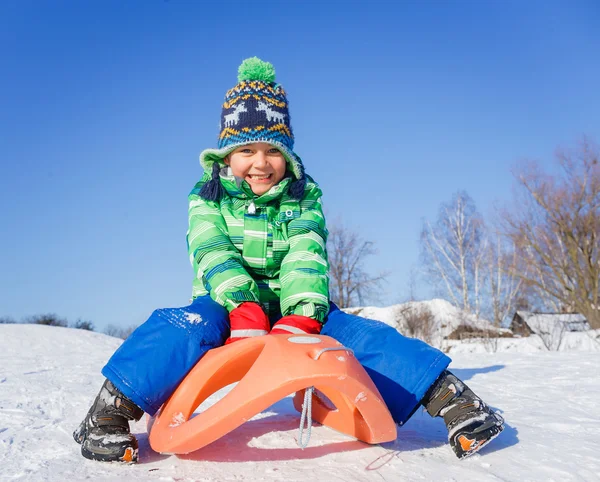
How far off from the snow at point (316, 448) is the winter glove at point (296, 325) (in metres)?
0.33

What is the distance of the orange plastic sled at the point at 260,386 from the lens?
118cm

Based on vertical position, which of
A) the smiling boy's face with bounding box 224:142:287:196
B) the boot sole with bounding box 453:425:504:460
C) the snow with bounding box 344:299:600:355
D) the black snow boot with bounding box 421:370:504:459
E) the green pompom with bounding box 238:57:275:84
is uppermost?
the green pompom with bounding box 238:57:275:84

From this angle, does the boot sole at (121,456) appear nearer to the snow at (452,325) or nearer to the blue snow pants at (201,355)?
the blue snow pants at (201,355)

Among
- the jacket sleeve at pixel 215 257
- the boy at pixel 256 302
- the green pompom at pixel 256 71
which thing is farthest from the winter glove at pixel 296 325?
the green pompom at pixel 256 71

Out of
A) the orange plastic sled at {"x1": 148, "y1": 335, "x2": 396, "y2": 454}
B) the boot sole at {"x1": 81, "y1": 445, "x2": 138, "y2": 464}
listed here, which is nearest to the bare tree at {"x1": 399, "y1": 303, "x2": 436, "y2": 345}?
the orange plastic sled at {"x1": 148, "y1": 335, "x2": 396, "y2": 454}

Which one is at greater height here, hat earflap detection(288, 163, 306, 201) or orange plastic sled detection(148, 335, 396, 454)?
hat earflap detection(288, 163, 306, 201)

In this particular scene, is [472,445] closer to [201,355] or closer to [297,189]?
[201,355]

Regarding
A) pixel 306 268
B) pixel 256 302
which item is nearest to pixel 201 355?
pixel 256 302

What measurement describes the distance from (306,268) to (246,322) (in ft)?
1.11

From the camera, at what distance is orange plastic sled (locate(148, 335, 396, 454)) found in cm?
118

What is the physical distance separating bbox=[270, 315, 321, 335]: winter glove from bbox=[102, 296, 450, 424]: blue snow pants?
93 millimetres

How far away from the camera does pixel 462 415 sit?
4.79 feet

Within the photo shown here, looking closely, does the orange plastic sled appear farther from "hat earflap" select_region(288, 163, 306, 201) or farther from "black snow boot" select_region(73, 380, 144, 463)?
"hat earflap" select_region(288, 163, 306, 201)

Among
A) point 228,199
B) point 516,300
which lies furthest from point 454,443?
point 516,300
